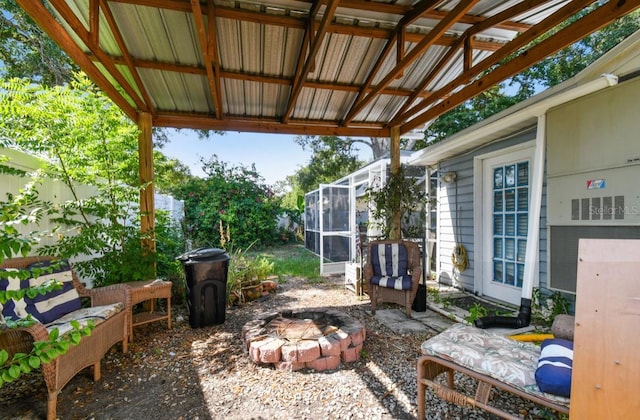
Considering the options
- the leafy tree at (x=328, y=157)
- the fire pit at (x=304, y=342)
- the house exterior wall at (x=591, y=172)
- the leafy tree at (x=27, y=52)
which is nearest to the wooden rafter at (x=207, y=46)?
the fire pit at (x=304, y=342)

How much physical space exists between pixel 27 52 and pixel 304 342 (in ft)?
27.9

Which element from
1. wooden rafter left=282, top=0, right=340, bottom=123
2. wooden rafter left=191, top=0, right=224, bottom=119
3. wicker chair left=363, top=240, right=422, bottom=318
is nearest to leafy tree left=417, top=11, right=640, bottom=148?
wicker chair left=363, top=240, right=422, bottom=318

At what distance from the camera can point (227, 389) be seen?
2.24 metres

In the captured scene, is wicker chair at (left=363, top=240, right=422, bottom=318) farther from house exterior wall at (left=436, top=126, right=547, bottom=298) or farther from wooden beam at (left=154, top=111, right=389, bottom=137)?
wooden beam at (left=154, top=111, right=389, bottom=137)

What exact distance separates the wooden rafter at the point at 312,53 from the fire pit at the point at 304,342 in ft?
8.48

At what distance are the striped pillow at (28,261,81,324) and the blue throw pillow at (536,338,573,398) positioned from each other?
308cm

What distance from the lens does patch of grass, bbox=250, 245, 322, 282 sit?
257 inches

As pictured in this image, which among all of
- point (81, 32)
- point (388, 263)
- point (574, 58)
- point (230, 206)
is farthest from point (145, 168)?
point (574, 58)

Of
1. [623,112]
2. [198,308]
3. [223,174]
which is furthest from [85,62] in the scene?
[223,174]

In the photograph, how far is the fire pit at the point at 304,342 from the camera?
2.49 meters

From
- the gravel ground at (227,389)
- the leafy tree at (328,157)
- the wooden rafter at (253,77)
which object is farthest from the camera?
the leafy tree at (328,157)

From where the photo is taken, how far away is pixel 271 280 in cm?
539

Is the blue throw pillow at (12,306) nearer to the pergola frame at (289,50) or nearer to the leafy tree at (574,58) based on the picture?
the pergola frame at (289,50)

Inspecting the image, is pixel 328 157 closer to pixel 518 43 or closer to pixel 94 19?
pixel 518 43
